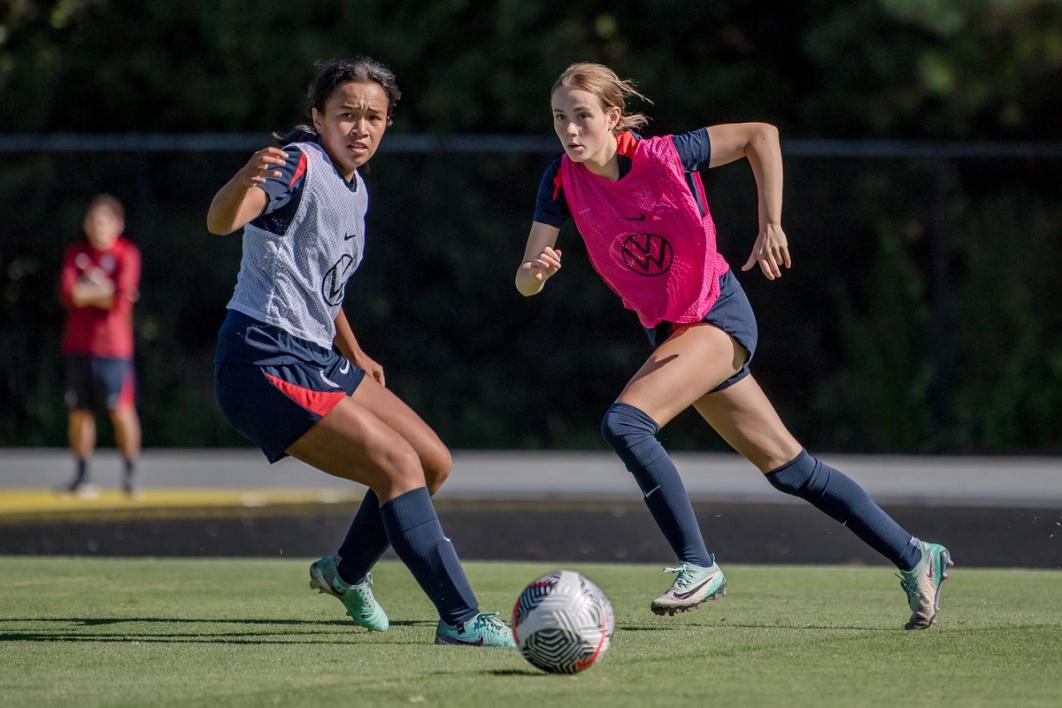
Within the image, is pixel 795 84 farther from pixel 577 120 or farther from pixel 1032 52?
pixel 577 120

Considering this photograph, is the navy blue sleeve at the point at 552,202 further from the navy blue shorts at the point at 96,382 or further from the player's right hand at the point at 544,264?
the navy blue shorts at the point at 96,382

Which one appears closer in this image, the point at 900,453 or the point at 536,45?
the point at 900,453

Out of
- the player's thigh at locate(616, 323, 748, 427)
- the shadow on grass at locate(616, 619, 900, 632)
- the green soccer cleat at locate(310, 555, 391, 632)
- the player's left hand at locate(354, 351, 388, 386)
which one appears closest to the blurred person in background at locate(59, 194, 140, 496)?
the player's left hand at locate(354, 351, 388, 386)

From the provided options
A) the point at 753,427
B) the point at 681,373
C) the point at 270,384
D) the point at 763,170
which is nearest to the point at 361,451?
the point at 270,384

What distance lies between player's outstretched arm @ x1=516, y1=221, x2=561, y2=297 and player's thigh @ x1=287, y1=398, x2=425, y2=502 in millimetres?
743

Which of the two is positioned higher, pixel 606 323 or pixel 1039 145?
pixel 1039 145

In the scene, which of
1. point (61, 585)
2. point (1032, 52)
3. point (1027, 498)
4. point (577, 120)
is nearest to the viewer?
point (577, 120)

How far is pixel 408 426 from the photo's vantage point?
6301mm

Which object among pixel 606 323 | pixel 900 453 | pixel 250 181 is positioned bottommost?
pixel 900 453

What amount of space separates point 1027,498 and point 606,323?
4.93m

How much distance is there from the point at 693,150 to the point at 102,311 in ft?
24.9

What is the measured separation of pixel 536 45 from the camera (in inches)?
690

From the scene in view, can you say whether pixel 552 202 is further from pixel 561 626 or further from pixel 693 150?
pixel 561 626

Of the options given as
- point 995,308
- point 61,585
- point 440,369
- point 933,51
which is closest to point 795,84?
point 933,51
